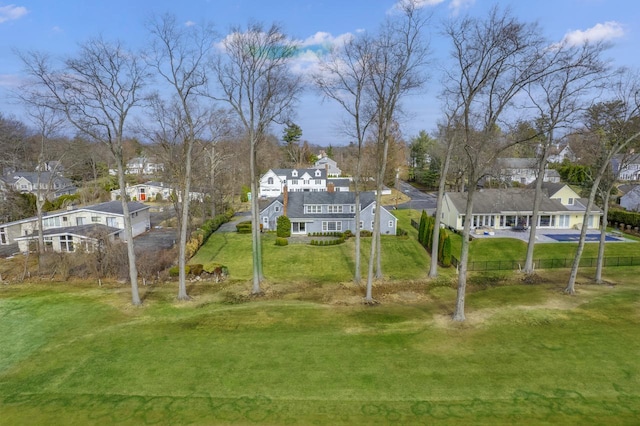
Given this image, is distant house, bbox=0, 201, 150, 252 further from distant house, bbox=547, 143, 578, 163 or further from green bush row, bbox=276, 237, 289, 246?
distant house, bbox=547, 143, 578, 163

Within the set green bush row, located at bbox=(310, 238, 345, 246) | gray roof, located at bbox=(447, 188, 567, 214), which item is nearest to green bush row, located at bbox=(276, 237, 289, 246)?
green bush row, located at bbox=(310, 238, 345, 246)

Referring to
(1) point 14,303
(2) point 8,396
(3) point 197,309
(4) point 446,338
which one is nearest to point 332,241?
(3) point 197,309

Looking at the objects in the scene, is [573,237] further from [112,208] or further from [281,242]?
[112,208]

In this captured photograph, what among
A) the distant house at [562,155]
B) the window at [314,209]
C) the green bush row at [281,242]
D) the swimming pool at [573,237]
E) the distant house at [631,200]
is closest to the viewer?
the swimming pool at [573,237]

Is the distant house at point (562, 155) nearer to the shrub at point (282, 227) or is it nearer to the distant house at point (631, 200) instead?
the distant house at point (631, 200)

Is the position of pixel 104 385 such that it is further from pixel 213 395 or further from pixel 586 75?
pixel 586 75

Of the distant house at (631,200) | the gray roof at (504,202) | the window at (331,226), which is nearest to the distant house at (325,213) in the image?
the window at (331,226)

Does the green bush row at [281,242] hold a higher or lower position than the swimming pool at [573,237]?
lower
